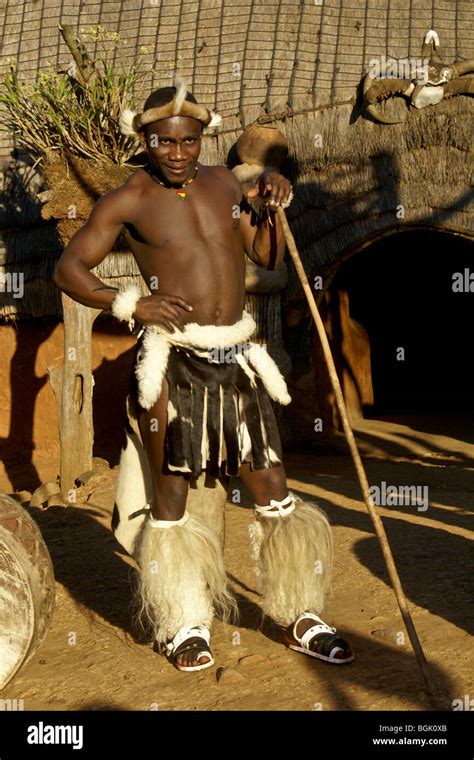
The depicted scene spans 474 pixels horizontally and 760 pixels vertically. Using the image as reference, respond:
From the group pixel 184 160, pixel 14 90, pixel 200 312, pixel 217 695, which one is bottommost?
pixel 217 695

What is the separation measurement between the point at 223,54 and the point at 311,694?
273 inches

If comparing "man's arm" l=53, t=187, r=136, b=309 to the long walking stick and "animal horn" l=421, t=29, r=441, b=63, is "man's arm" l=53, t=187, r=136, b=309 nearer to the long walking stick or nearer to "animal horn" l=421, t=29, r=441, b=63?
the long walking stick

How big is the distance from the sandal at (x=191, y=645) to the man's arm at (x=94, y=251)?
1332mm

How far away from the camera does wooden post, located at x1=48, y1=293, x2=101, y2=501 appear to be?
336 inches

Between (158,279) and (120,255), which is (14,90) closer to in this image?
(120,255)

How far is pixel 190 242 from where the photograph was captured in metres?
4.11

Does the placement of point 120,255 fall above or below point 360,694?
above

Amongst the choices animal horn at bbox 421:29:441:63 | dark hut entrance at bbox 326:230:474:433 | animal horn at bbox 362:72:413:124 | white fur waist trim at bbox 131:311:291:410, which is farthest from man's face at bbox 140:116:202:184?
dark hut entrance at bbox 326:230:474:433

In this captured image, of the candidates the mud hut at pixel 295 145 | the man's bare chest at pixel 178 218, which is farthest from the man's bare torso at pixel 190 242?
the mud hut at pixel 295 145

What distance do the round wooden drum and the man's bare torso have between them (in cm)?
112

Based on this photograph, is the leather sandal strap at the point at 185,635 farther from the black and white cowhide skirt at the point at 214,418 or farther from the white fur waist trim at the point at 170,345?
the white fur waist trim at the point at 170,345

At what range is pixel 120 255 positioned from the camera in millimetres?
9250

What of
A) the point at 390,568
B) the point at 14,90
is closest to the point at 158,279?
the point at 390,568

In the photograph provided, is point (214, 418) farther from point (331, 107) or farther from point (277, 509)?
point (331, 107)
